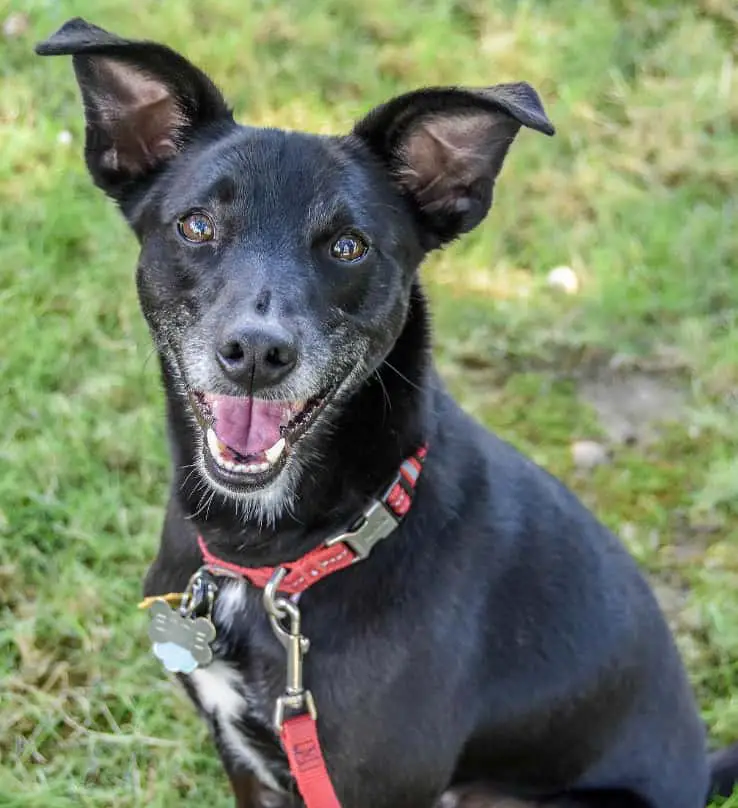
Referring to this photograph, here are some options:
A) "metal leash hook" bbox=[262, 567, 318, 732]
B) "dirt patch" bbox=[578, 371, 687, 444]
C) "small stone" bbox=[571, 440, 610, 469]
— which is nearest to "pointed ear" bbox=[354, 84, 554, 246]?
"metal leash hook" bbox=[262, 567, 318, 732]

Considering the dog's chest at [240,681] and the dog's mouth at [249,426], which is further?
the dog's chest at [240,681]

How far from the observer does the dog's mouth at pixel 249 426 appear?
7.01ft

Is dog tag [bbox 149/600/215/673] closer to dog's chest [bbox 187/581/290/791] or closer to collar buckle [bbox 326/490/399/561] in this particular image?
dog's chest [bbox 187/581/290/791]

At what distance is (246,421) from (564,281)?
278 cm

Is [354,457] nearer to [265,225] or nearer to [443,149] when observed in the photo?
[265,225]

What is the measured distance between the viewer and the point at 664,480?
12.8 feet

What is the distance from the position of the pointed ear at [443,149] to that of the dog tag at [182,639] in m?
1.01

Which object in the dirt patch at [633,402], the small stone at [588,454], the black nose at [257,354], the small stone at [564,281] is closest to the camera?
the black nose at [257,354]

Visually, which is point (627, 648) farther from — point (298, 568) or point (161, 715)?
point (161, 715)

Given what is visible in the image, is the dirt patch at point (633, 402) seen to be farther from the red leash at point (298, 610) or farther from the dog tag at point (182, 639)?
the dog tag at point (182, 639)

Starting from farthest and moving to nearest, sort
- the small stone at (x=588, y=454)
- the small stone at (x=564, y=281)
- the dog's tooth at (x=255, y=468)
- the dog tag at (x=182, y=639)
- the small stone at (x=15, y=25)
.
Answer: the small stone at (x=15, y=25) < the small stone at (x=564, y=281) < the small stone at (x=588, y=454) < the dog tag at (x=182, y=639) < the dog's tooth at (x=255, y=468)

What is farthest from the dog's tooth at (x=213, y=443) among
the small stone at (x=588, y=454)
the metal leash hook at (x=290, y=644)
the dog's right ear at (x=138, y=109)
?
the small stone at (x=588, y=454)

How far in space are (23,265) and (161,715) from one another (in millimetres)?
2003

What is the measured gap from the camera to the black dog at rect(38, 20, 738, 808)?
2.12 m
